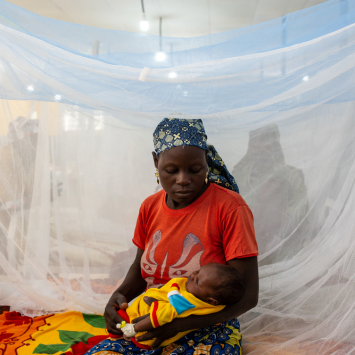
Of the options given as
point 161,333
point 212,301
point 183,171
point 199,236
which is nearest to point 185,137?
point 183,171

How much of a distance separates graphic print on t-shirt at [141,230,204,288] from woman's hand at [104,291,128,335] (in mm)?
134

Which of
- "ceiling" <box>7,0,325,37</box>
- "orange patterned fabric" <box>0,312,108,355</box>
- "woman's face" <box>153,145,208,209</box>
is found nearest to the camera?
"woman's face" <box>153,145,208,209</box>

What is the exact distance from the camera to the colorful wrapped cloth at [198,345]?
Result: 1.19 metres

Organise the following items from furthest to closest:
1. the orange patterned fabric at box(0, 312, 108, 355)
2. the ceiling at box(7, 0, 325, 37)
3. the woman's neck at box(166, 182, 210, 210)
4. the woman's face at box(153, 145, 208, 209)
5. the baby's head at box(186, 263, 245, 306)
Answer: the ceiling at box(7, 0, 325, 37) → the orange patterned fabric at box(0, 312, 108, 355) → the woman's neck at box(166, 182, 210, 210) → the woman's face at box(153, 145, 208, 209) → the baby's head at box(186, 263, 245, 306)

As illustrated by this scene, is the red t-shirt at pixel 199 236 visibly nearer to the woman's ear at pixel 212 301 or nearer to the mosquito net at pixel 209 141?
the woman's ear at pixel 212 301

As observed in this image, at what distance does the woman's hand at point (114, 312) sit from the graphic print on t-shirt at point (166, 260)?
5.3 inches

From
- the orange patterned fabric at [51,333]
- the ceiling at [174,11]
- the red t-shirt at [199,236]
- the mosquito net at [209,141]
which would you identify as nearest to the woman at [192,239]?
the red t-shirt at [199,236]

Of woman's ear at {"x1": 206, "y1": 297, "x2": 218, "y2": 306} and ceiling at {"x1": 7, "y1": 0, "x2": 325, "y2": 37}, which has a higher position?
ceiling at {"x1": 7, "y1": 0, "x2": 325, "y2": 37}

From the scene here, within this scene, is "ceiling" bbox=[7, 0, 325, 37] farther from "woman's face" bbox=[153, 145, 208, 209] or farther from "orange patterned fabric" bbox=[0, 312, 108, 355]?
"orange patterned fabric" bbox=[0, 312, 108, 355]

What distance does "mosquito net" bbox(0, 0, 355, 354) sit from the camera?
1.34m

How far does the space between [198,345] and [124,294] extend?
458 mm

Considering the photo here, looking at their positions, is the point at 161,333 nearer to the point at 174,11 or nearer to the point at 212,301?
the point at 212,301

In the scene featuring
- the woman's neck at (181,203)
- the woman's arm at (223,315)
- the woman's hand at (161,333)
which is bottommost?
the woman's hand at (161,333)

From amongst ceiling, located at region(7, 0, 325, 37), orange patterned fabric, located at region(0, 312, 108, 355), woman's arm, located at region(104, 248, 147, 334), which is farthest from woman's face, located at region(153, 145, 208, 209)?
ceiling, located at region(7, 0, 325, 37)
